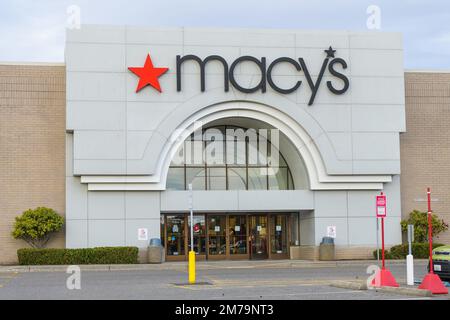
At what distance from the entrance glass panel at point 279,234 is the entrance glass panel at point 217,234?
2.52 meters

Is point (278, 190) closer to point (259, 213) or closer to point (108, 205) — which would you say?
point (259, 213)

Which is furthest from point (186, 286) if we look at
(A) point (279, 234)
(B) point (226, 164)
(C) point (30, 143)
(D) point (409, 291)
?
(A) point (279, 234)

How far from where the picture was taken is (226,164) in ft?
130

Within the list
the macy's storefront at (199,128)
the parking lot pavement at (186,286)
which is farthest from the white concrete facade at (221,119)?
the parking lot pavement at (186,286)

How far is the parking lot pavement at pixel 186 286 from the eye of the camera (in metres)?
19.6

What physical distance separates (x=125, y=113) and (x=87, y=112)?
172cm

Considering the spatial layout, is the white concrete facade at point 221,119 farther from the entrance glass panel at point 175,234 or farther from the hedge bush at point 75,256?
the entrance glass panel at point 175,234

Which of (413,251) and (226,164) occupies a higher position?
(226,164)

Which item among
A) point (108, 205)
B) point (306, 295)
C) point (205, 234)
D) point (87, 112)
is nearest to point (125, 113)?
point (87, 112)

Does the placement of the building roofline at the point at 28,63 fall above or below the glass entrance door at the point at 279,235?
above

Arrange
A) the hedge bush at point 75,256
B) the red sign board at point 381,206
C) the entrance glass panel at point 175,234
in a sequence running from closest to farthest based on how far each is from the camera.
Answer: the red sign board at point 381,206 < the hedge bush at point 75,256 < the entrance glass panel at point 175,234

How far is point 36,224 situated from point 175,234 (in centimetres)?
707

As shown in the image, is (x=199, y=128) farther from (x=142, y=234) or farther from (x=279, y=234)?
(x=279, y=234)

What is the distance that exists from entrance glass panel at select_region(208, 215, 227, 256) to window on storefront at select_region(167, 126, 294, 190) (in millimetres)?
1606
